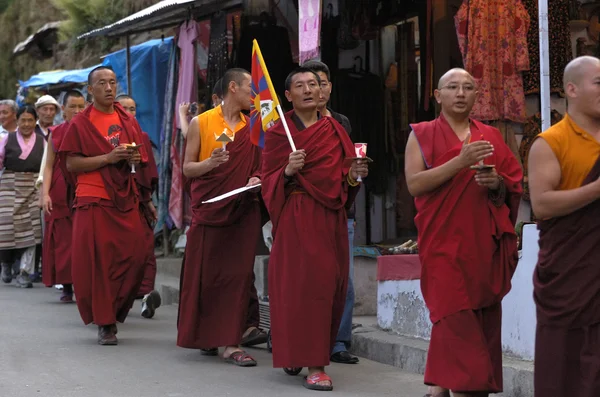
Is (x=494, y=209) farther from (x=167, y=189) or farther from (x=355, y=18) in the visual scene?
(x=167, y=189)

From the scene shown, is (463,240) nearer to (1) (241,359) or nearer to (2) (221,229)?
(1) (241,359)

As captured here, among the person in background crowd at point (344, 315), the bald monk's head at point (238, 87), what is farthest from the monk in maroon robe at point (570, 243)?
the bald monk's head at point (238, 87)

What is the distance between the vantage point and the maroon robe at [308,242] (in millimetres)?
6609

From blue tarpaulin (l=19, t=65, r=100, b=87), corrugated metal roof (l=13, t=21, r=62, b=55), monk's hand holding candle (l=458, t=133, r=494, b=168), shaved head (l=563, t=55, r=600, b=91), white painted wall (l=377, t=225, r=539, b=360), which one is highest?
corrugated metal roof (l=13, t=21, r=62, b=55)

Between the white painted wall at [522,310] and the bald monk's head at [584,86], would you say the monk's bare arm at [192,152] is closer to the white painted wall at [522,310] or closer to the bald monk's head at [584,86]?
the white painted wall at [522,310]

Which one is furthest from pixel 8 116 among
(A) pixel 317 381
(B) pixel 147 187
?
(A) pixel 317 381

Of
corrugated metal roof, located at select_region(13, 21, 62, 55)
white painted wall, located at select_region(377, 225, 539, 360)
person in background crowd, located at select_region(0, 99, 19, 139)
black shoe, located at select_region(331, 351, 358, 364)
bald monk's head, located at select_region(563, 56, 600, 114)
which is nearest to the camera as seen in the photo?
bald monk's head, located at select_region(563, 56, 600, 114)

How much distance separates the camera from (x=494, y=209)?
18.1ft

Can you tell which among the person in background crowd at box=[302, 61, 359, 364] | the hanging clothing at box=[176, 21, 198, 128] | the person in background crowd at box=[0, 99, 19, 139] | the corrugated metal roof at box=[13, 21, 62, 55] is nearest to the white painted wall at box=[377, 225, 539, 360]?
the person in background crowd at box=[302, 61, 359, 364]

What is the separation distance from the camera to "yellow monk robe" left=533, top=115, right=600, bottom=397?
4523mm

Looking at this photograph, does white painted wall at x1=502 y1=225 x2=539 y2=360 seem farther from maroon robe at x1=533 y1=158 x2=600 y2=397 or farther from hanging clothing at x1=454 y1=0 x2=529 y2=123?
hanging clothing at x1=454 y1=0 x2=529 y2=123

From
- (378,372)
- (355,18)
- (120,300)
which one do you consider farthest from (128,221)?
(355,18)

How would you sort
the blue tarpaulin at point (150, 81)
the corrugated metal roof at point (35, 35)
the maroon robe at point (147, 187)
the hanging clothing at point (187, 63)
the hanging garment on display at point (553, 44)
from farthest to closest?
1. the corrugated metal roof at point (35, 35)
2. the blue tarpaulin at point (150, 81)
3. the hanging clothing at point (187, 63)
4. the maroon robe at point (147, 187)
5. the hanging garment on display at point (553, 44)

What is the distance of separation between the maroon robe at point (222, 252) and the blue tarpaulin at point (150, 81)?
6.23 metres
